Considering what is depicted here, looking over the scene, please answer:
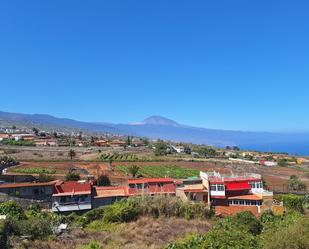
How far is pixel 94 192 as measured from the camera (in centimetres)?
3319

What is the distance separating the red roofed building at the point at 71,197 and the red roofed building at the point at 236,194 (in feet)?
37.3

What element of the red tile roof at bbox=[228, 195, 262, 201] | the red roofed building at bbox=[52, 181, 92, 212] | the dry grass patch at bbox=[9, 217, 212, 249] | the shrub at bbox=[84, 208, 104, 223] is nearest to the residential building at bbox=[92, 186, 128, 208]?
the red roofed building at bbox=[52, 181, 92, 212]

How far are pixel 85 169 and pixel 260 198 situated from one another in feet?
104

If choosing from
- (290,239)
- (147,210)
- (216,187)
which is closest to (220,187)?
(216,187)

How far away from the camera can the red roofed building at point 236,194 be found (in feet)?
106

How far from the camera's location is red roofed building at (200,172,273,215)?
32250mm

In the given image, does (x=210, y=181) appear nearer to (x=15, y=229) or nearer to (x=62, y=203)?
(x=62, y=203)

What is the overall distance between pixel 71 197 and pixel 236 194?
607 inches

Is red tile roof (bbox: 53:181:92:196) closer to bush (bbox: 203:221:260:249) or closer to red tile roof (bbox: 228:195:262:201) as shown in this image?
red tile roof (bbox: 228:195:262:201)

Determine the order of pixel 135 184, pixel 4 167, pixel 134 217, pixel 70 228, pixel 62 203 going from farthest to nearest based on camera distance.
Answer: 1. pixel 4 167
2. pixel 135 184
3. pixel 62 203
4. pixel 134 217
5. pixel 70 228

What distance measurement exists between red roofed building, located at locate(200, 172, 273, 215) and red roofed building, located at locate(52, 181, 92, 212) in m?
11.4

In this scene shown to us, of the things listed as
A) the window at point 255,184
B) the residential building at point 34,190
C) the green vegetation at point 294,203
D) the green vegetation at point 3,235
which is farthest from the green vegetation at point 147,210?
the window at point 255,184

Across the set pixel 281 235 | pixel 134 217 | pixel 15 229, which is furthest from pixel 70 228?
pixel 281 235

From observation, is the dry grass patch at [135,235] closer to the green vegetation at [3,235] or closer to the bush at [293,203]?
the green vegetation at [3,235]
